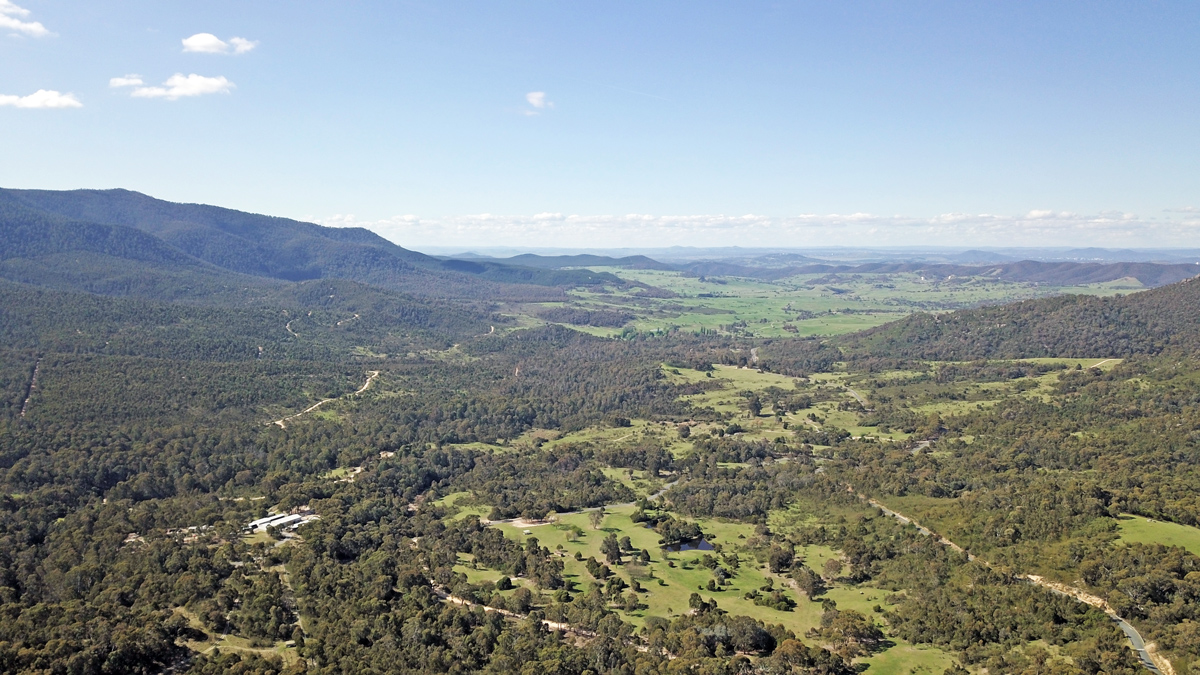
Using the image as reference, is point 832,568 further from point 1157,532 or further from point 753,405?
point 753,405

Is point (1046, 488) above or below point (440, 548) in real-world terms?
above

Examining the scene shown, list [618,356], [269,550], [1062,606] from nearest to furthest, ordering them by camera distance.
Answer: [1062,606], [269,550], [618,356]

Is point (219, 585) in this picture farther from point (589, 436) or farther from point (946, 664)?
point (589, 436)

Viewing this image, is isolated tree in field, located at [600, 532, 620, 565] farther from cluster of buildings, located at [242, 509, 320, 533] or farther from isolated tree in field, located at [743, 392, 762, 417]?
→ isolated tree in field, located at [743, 392, 762, 417]

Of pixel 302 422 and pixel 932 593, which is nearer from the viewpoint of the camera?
pixel 932 593

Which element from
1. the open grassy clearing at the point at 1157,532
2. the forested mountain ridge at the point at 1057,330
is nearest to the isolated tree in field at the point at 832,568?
the open grassy clearing at the point at 1157,532

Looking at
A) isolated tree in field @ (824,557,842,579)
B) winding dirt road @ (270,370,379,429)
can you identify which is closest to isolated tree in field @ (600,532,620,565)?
isolated tree in field @ (824,557,842,579)

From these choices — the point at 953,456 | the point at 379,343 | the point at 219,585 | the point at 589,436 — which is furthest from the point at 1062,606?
the point at 379,343

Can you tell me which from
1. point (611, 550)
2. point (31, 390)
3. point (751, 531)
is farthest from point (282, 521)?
point (31, 390)
